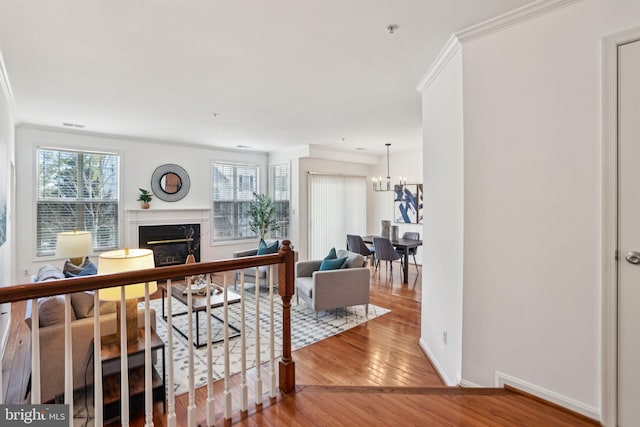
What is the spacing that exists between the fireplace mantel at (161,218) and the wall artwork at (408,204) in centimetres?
428

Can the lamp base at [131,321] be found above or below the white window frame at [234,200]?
below

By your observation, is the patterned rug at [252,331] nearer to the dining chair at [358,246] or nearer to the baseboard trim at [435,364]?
the baseboard trim at [435,364]

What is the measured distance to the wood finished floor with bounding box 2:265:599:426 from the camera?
180 cm

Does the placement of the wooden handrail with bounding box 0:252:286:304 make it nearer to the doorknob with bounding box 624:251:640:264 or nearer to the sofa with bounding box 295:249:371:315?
the doorknob with bounding box 624:251:640:264

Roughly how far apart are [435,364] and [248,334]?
2003mm

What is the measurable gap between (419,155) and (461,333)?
18.4 ft

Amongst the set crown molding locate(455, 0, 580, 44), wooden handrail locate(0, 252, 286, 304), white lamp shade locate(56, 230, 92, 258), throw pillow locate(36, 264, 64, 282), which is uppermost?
crown molding locate(455, 0, 580, 44)

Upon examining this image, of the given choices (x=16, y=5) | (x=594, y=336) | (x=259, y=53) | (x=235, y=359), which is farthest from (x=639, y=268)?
(x=16, y=5)

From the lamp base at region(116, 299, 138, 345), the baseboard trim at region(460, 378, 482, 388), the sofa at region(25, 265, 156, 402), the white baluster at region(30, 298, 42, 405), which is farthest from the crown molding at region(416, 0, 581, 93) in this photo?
the sofa at region(25, 265, 156, 402)

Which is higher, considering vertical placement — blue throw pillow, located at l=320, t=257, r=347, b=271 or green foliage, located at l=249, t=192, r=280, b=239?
green foliage, located at l=249, t=192, r=280, b=239

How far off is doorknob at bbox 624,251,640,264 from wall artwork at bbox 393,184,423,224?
5617 mm

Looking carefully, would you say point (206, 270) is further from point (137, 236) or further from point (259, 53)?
point (137, 236)

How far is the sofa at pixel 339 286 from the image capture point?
397 centimetres

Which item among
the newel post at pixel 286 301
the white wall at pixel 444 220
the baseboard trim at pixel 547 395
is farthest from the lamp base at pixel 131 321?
the baseboard trim at pixel 547 395
